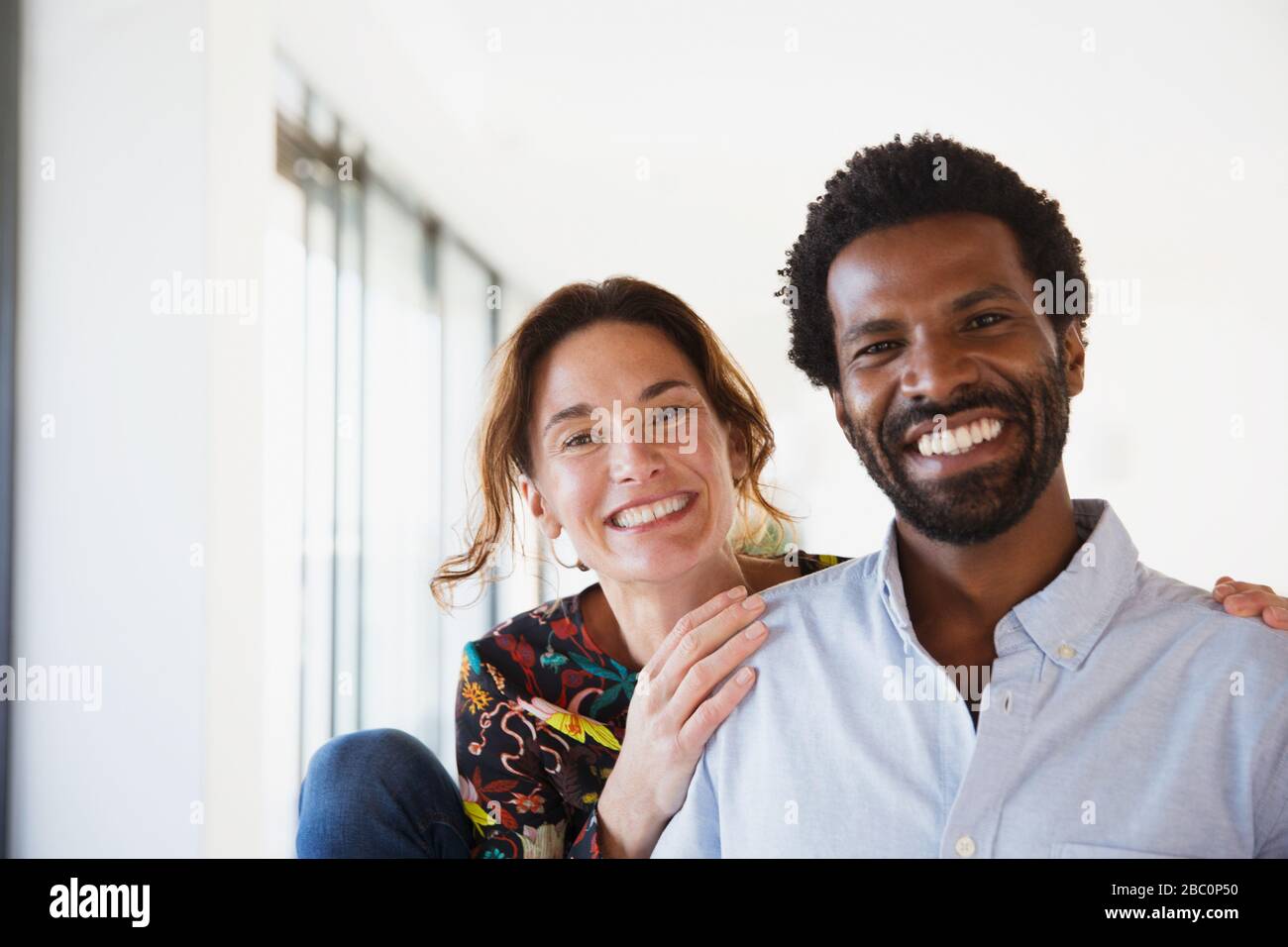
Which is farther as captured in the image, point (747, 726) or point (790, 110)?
point (790, 110)

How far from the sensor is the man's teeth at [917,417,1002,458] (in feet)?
3.82

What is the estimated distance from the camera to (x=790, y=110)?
177 cm

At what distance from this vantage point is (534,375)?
5.09ft

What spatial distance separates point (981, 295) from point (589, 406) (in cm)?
58

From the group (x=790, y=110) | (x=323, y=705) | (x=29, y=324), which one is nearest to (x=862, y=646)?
(x=790, y=110)

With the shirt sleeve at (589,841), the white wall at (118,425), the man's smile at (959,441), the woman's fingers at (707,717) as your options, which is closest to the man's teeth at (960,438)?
the man's smile at (959,441)

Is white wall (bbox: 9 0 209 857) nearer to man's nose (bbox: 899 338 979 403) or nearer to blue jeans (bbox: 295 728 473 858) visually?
blue jeans (bbox: 295 728 473 858)

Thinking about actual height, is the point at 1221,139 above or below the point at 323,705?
above

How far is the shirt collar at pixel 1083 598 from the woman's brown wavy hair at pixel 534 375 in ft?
1.78

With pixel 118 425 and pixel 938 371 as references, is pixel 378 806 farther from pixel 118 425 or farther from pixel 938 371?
pixel 938 371

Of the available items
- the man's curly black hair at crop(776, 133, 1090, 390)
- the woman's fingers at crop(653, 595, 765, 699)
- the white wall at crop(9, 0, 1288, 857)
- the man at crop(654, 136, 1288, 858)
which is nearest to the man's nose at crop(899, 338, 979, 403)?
the man at crop(654, 136, 1288, 858)

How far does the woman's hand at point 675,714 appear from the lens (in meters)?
1.23
